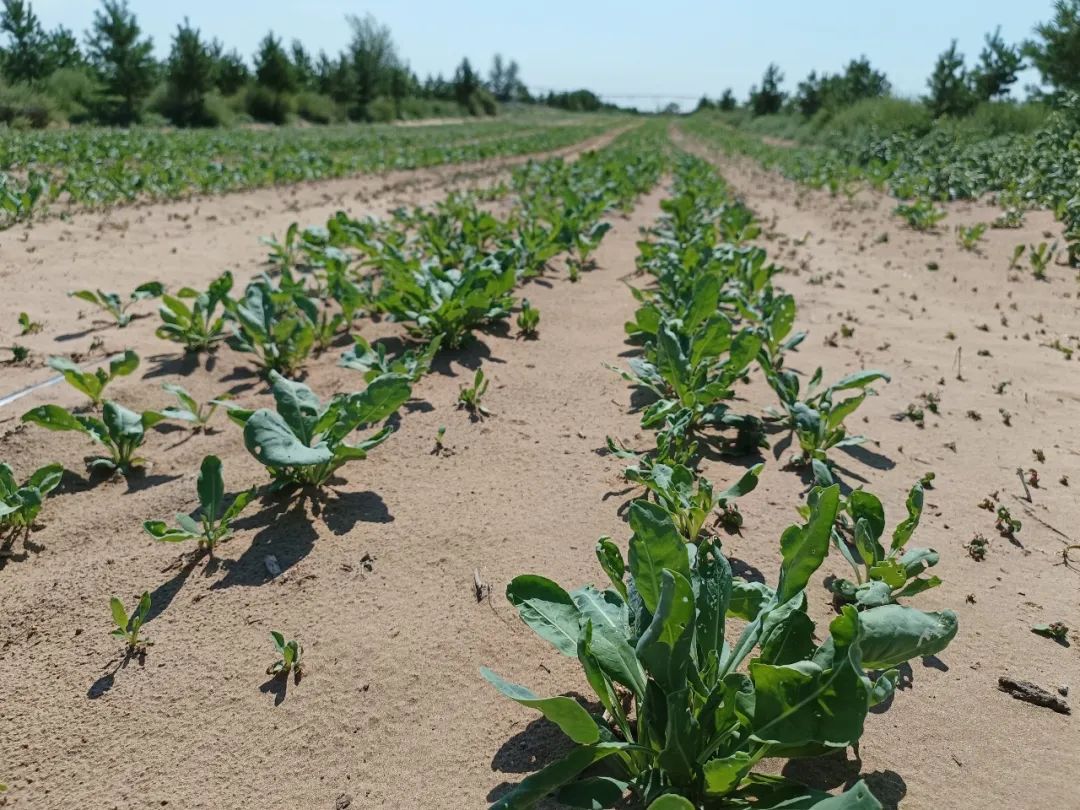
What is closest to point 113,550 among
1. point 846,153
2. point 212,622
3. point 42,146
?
point 212,622

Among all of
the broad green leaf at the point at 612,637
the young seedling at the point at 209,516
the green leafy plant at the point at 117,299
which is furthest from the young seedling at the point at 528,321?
the broad green leaf at the point at 612,637

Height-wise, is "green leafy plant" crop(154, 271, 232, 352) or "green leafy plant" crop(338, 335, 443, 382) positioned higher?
"green leafy plant" crop(154, 271, 232, 352)

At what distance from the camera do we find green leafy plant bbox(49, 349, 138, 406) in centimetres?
316

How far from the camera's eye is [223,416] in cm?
340

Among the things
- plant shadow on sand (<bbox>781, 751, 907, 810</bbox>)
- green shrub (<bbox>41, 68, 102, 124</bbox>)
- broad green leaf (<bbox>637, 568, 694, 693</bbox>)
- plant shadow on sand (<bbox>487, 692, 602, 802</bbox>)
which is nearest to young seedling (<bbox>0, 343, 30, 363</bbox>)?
plant shadow on sand (<bbox>487, 692, 602, 802</bbox>)

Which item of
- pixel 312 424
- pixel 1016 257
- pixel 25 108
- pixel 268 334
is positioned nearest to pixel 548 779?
pixel 312 424

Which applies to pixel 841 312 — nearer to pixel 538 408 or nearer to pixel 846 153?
pixel 538 408

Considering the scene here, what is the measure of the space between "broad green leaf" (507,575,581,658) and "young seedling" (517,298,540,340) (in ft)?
9.60

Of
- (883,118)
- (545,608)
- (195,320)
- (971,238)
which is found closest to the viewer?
(545,608)

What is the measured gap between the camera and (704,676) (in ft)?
5.29

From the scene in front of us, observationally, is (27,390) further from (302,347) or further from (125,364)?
(302,347)

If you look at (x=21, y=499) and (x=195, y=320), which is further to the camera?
(x=195, y=320)

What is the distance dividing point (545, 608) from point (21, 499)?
6.15ft

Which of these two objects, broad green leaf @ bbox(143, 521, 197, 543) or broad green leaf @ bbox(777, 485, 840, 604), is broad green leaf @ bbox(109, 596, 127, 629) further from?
broad green leaf @ bbox(777, 485, 840, 604)
